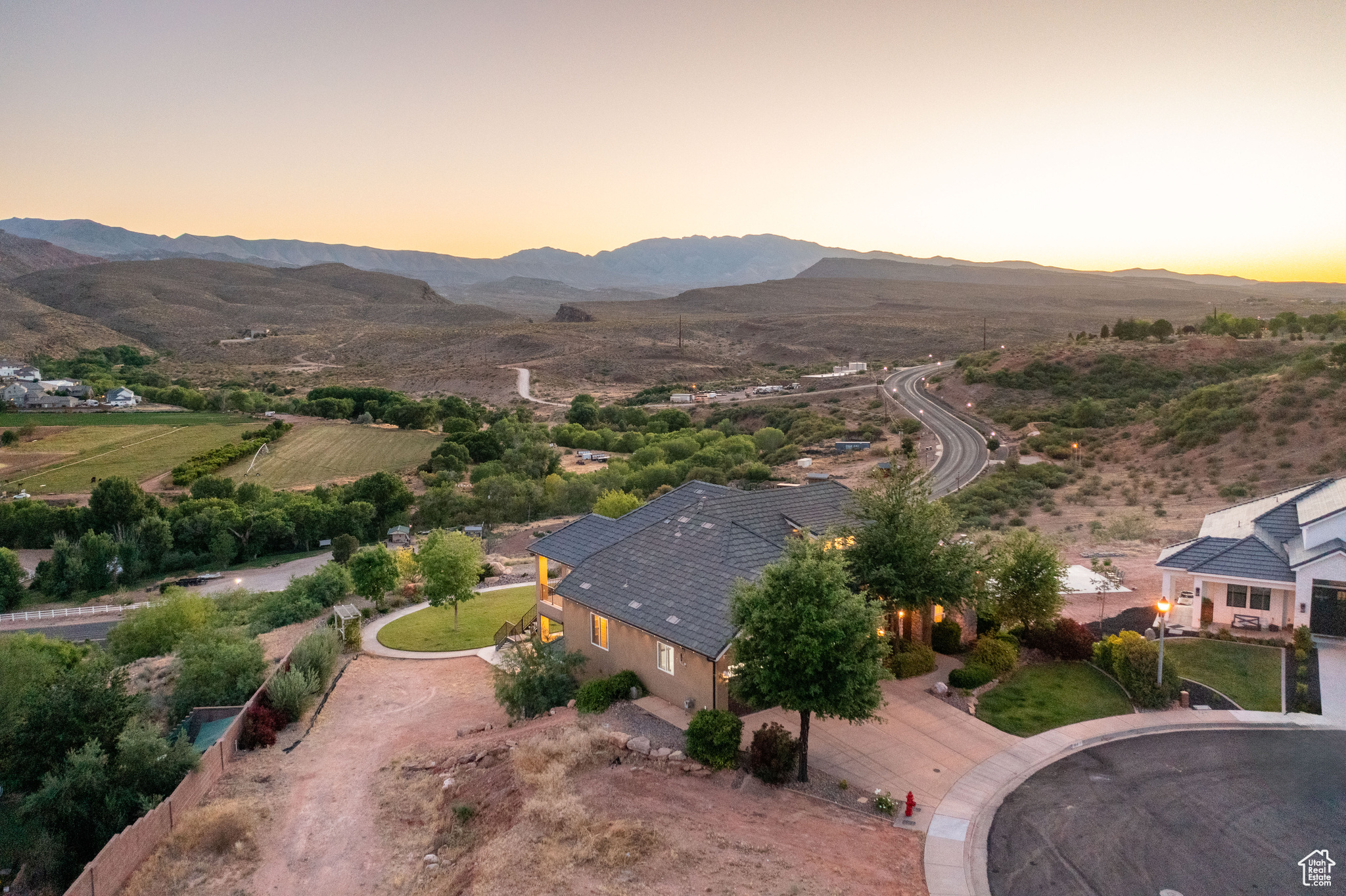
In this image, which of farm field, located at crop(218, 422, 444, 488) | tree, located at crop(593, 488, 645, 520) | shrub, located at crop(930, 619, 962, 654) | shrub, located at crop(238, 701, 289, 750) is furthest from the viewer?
farm field, located at crop(218, 422, 444, 488)

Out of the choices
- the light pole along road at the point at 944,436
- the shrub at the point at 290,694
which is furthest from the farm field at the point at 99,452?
the light pole along road at the point at 944,436

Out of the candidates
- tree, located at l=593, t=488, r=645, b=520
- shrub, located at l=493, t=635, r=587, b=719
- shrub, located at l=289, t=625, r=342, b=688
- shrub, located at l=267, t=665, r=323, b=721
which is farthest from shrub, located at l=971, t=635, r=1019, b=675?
tree, located at l=593, t=488, r=645, b=520

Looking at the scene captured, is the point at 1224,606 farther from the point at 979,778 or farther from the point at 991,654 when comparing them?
the point at 979,778

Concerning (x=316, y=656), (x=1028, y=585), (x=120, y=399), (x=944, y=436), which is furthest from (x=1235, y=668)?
(x=120, y=399)

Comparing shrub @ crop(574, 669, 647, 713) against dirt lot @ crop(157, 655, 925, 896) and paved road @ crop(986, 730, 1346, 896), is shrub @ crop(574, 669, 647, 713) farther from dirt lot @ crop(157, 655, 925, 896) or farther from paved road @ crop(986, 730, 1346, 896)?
paved road @ crop(986, 730, 1346, 896)

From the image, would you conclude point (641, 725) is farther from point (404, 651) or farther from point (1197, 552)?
point (1197, 552)
